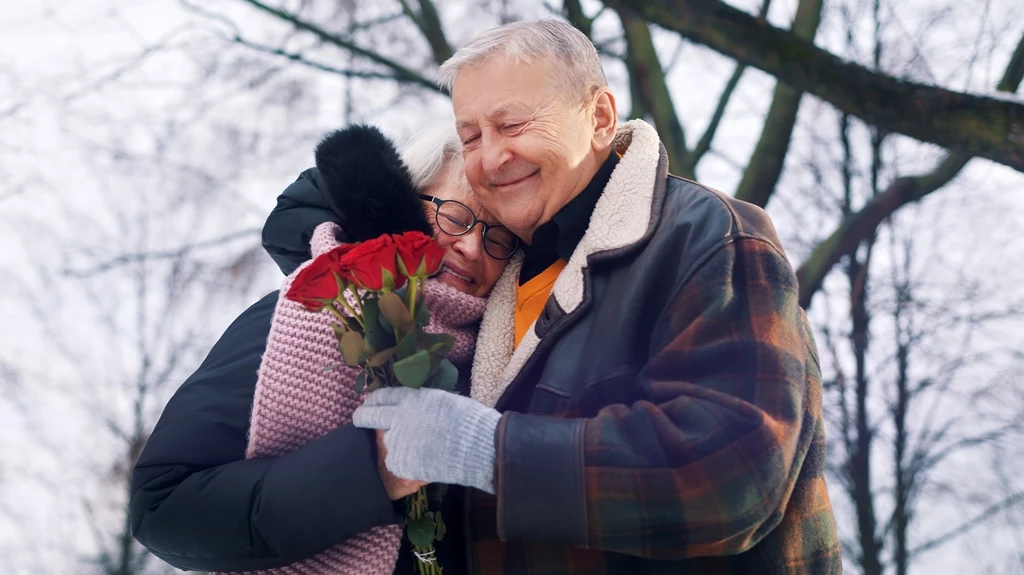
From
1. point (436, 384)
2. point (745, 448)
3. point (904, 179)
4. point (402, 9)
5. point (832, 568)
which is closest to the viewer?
point (745, 448)

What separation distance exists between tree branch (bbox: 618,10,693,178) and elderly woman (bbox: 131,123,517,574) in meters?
2.99

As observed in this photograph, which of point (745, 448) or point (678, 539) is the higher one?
point (745, 448)

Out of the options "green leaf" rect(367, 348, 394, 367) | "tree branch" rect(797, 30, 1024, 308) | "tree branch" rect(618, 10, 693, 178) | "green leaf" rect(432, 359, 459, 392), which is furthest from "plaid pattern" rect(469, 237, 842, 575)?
"tree branch" rect(618, 10, 693, 178)

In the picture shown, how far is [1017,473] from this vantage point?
20.9 ft

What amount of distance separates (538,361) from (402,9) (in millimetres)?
4721

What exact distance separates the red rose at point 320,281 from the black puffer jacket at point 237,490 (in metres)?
0.34

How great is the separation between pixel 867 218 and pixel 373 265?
3894 mm

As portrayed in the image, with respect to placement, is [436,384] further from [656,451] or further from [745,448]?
[745,448]

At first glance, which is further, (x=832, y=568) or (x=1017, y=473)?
(x=1017, y=473)

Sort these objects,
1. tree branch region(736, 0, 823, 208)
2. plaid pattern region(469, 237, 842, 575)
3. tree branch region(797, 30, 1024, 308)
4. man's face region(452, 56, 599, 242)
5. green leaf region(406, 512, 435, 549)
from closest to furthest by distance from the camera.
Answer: plaid pattern region(469, 237, 842, 575), green leaf region(406, 512, 435, 549), man's face region(452, 56, 599, 242), tree branch region(736, 0, 823, 208), tree branch region(797, 30, 1024, 308)

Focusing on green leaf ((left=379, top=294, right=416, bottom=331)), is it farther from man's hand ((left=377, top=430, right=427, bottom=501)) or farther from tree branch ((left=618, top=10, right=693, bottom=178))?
tree branch ((left=618, top=10, right=693, bottom=178))

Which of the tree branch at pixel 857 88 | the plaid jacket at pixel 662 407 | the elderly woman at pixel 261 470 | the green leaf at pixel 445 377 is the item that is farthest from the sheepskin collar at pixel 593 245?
the tree branch at pixel 857 88

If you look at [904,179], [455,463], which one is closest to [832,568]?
[455,463]

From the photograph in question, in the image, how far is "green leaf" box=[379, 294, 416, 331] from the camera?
1647mm
